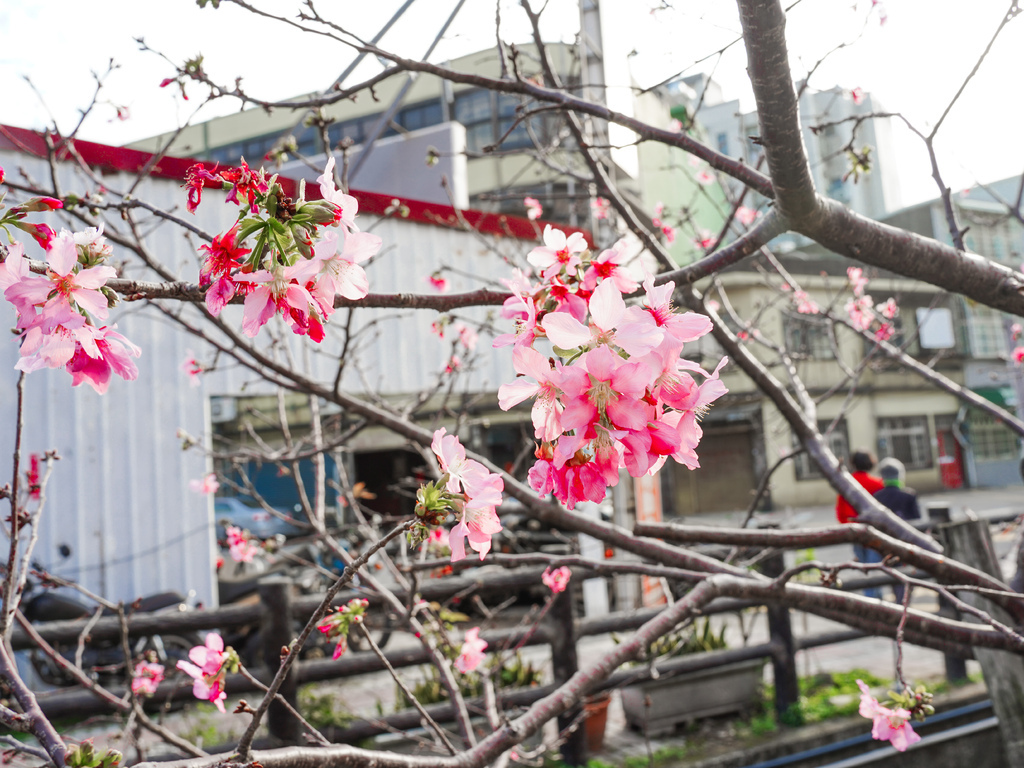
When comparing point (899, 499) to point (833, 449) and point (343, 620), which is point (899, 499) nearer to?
point (343, 620)

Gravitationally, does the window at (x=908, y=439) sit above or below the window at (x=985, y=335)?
below

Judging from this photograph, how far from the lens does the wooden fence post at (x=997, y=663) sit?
2.46 m

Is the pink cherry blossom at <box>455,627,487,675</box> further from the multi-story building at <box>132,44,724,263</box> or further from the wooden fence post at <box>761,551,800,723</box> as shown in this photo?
the wooden fence post at <box>761,551,800,723</box>

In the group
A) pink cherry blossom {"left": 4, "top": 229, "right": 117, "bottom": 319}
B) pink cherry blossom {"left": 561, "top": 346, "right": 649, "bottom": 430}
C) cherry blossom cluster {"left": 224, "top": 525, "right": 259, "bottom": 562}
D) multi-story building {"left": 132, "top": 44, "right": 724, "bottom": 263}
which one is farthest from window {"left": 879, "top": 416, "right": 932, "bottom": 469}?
pink cherry blossom {"left": 4, "top": 229, "right": 117, "bottom": 319}

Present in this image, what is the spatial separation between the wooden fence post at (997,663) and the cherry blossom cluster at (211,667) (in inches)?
90.8

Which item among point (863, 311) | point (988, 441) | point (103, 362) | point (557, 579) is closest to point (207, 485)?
point (557, 579)

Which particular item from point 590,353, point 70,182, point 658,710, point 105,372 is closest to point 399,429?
point 105,372

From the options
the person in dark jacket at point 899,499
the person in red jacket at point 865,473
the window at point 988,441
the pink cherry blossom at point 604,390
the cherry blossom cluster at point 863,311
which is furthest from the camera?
the window at point 988,441

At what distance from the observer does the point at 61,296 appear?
818 millimetres

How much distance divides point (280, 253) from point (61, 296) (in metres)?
0.27

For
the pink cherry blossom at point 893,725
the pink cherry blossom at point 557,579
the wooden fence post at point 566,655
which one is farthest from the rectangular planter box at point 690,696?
the pink cherry blossom at point 893,725

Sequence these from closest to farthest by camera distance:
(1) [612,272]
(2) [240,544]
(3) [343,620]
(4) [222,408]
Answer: (1) [612,272], (3) [343,620], (2) [240,544], (4) [222,408]

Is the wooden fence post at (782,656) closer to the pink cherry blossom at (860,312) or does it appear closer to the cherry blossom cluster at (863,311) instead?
the cherry blossom cluster at (863,311)

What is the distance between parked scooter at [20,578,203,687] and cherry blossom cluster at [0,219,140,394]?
4.23m
